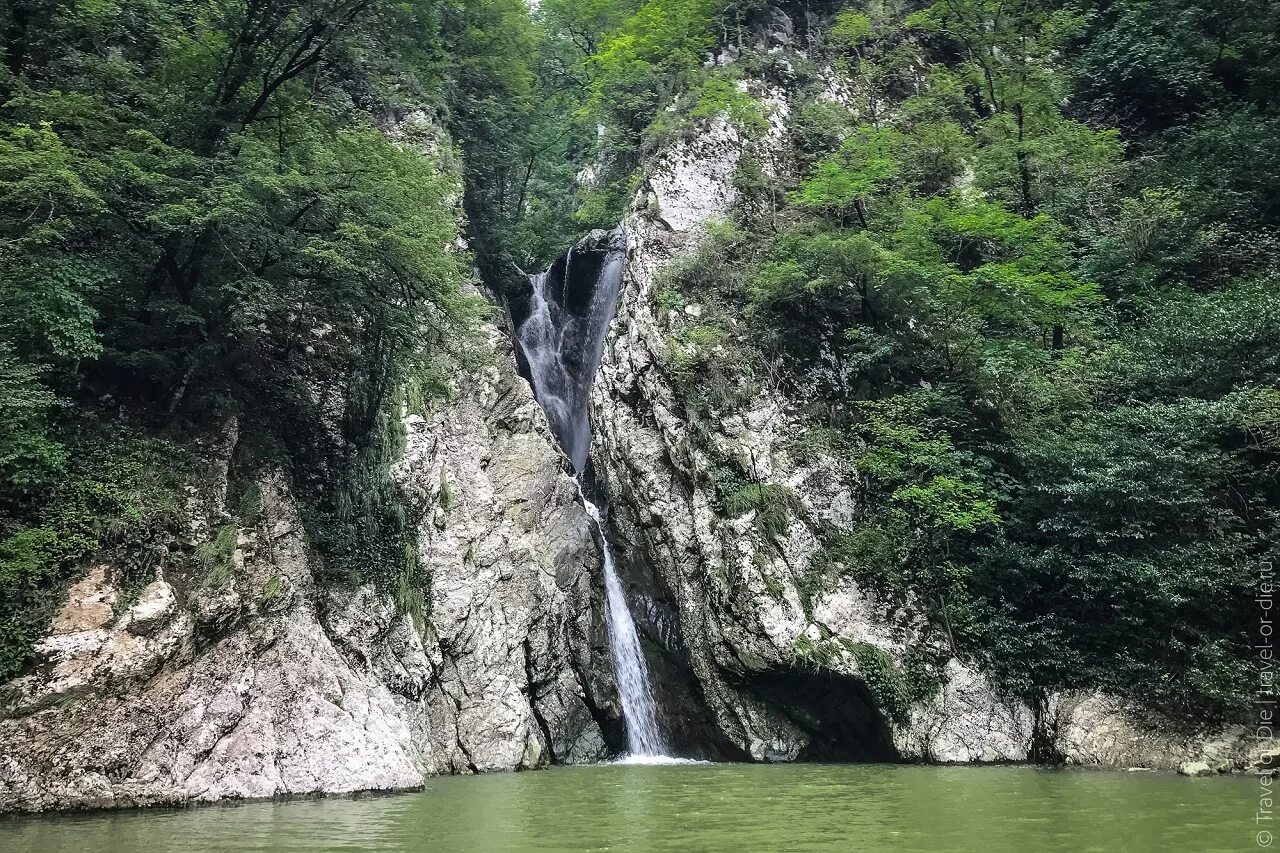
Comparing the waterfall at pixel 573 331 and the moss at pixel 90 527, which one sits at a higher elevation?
the waterfall at pixel 573 331

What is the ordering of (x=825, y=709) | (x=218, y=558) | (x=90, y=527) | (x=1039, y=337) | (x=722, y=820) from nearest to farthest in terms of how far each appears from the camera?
(x=722, y=820) → (x=90, y=527) → (x=218, y=558) → (x=825, y=709) → (x=1039, y=337)

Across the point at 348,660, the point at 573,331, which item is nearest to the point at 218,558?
the point at 348,660

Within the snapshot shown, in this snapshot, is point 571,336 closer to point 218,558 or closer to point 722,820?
point 218,558

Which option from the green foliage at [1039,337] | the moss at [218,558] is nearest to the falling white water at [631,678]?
the green foliage at [1039,337]

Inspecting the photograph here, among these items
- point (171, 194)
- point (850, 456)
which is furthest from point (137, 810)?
point (850, 456)

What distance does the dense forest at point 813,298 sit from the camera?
12.2 metres

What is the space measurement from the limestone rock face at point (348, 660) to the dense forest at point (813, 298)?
0.83 meters

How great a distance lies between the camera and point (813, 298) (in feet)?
70.4

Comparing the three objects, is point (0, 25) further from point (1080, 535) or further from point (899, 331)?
point (1080, 535)

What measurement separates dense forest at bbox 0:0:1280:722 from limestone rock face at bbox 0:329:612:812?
833 mm

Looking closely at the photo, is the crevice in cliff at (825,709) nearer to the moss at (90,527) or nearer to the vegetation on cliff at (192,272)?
the vegetation on cliff at (192,272)

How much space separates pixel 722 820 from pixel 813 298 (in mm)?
16203

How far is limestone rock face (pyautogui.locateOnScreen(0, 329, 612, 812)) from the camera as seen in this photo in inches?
385

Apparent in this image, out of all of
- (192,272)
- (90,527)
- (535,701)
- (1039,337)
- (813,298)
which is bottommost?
(535,701)
